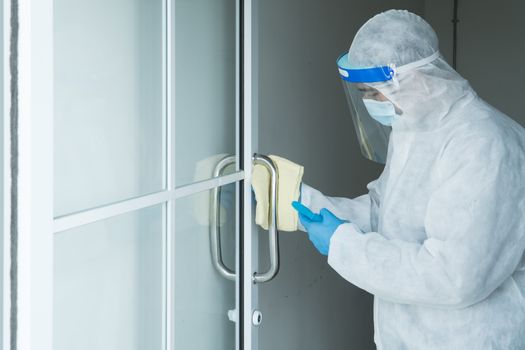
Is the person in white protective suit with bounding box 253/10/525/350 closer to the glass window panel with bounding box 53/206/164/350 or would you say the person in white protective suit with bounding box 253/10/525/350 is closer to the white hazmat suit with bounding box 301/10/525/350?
the white hazmat suit with bounding box 301/10/525/350

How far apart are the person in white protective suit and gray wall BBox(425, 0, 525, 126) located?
2387 millimetres

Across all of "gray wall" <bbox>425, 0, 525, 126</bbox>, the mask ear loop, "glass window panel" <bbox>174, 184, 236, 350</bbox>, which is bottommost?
"glass window panel" <bbox>174, 184, 236, 350</bbox>

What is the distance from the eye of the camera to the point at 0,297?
0.68 meters

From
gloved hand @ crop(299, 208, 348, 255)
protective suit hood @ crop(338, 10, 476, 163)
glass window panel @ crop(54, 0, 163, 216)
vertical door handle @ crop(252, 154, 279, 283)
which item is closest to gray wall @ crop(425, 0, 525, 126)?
protective suit hood @ crop(338, 10, 476, 163)

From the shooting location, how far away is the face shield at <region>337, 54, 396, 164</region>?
1.35 metres

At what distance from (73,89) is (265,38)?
1.05 metres

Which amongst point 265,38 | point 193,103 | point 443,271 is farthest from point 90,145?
point 265,38

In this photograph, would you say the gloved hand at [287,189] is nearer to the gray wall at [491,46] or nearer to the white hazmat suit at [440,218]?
the white hazmat suit at [440,218]

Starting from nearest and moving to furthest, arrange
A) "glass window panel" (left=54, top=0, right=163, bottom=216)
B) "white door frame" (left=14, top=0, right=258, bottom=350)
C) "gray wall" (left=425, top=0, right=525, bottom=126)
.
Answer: "white door frame" (left=14, top=0, right=258, bottom=350) < "glass window panel" (left=54, top=0, right=163, bottom=216) < "gray wall" (left=425, top=0, right=525, bottom=126)

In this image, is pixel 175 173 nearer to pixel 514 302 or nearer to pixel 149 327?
pixel 149 327

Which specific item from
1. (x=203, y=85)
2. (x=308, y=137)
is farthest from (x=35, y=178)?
(x=308, y=137)

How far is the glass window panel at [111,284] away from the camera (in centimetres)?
84

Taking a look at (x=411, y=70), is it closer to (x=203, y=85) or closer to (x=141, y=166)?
(x=203, y=85)

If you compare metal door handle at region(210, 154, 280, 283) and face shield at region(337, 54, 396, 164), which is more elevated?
face shield at region(337, 54, 396, 164)
